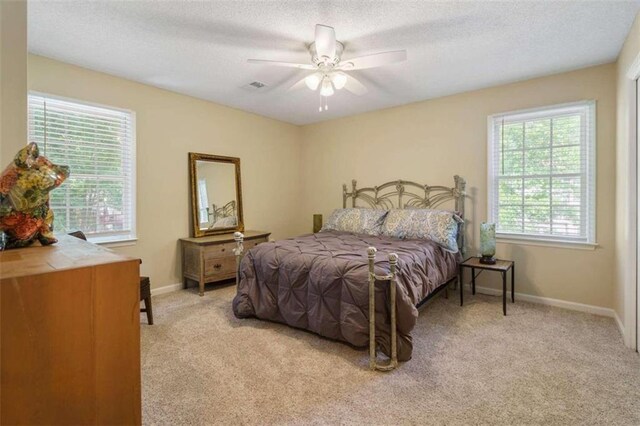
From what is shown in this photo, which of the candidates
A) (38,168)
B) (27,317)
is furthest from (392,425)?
(38,168)

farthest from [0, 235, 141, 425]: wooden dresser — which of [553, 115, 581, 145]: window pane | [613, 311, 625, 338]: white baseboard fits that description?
[553, 115, 581, 145]: window pane

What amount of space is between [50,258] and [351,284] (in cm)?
188

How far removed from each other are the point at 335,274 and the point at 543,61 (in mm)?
2915

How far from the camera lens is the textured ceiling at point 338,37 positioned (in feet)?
7.39

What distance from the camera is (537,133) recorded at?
3.59 m

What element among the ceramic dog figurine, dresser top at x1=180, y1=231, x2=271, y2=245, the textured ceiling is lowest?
dresser top at x1=180, y1=231, x2=271, y2=245

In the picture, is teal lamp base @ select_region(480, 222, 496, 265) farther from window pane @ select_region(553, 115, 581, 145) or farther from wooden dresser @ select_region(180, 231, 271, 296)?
wooden dresser @ select_region(180, 231, 271, 296)

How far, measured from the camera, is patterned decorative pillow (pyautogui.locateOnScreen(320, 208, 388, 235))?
4125 millimetres

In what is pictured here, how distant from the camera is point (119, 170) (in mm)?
3627

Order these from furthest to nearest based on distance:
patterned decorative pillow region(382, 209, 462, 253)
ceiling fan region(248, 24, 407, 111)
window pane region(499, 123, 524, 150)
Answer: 1. window pane region(499, 123, 524, 150)
2. patterned decorative pillow region(382, 209, 462, 253)
3. ceiling fan region(248, 24, 407, 111)

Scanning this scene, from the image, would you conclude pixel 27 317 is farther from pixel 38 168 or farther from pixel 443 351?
pixel 443 351

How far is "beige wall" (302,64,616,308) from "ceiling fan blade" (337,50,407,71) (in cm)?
191

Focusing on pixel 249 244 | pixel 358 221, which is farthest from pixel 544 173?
pixel 249 244

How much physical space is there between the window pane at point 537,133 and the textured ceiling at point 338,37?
54 centimetres
